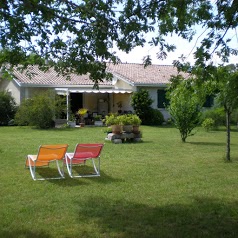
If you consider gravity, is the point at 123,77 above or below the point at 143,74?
below

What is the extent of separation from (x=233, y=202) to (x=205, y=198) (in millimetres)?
477

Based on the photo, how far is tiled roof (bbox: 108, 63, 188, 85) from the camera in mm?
26750

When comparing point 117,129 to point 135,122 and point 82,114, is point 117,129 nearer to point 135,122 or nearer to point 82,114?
point 135,122

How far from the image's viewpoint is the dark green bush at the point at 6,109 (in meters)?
24.0

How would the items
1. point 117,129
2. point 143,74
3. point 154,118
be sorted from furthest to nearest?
point 143,74 → point 154,118 → point 117,129

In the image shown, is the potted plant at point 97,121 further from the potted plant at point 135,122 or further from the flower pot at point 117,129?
the flower pot at point 117,129

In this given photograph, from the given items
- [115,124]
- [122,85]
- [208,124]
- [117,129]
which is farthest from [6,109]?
[208,124]

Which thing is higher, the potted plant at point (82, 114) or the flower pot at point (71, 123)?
the potted plant at point (82, 114)

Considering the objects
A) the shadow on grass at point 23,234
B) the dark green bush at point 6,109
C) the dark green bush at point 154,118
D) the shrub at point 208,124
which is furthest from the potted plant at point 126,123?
the dark green bush at point 6,109

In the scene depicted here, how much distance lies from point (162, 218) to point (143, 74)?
24.0 metres

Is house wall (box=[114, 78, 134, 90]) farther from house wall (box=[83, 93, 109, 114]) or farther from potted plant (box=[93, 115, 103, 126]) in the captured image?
potted plant (box=[93, 115, 103, 126])

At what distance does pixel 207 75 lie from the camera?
5723 mm

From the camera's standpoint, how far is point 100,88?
2825 cm

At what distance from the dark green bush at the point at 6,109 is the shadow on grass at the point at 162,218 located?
18838 mm
